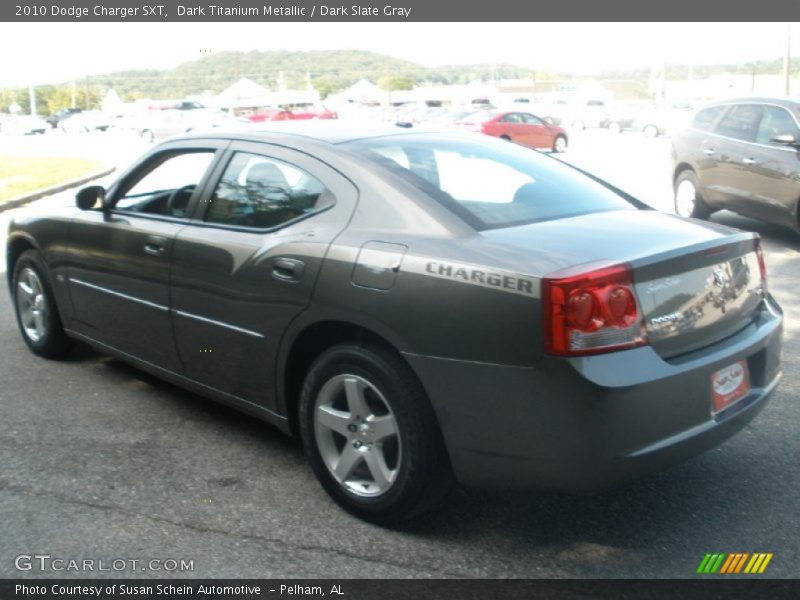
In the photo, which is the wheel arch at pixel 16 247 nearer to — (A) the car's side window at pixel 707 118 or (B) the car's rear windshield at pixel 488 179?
(B) the car's rear windshield at pixel 488 179

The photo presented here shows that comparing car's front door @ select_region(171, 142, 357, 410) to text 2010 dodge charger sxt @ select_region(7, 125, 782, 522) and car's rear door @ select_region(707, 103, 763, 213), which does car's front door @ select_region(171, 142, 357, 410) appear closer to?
text 2010 dodge charger sxt @ select_region(7, 125, 782, 522)

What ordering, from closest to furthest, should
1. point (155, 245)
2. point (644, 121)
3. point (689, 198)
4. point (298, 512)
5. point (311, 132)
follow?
1. point (298, 512)
2. point (311, 132)
3. point (155, 245)
4. point (689, 198)
5. point (644, 121)

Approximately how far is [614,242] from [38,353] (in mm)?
4024

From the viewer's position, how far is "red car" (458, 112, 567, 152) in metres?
32.0

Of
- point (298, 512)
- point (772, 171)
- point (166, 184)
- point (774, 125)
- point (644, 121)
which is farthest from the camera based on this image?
point (644, 121)

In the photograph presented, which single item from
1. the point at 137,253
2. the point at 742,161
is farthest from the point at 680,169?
the point at 137,253

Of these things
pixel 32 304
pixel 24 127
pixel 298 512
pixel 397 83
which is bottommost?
pixel 24 127

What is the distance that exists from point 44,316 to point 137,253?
4.65ft

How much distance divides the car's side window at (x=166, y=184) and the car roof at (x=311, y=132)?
0.15m

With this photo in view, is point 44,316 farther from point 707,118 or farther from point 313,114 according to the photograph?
point 313,114

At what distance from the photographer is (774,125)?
9609 millimetres

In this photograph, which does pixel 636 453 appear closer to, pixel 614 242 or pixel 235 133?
pixel 614 242

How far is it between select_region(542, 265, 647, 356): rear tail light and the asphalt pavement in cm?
70

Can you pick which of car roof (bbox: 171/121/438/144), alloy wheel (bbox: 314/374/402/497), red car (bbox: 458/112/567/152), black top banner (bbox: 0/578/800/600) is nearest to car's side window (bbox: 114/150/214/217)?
car roof (bbox: 171/121/438/144)
